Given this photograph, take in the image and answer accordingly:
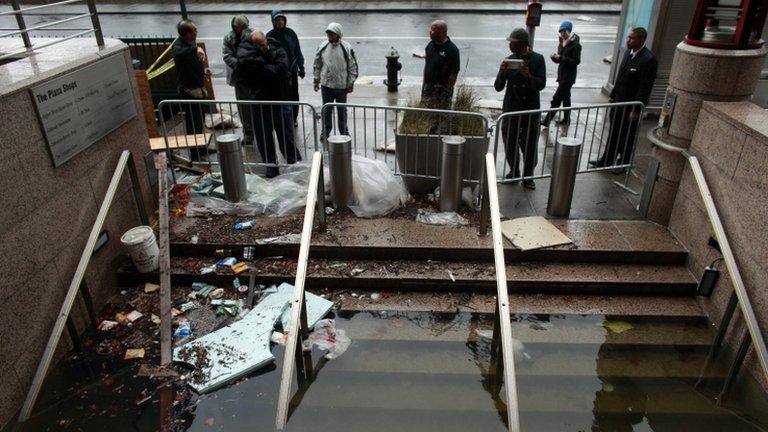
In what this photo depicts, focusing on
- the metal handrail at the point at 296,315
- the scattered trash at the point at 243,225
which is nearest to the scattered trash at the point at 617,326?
the metal handrail at the point at 296,315

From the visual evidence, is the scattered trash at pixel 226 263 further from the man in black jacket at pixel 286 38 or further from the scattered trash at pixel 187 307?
the man in black jacket at pixel 286 38

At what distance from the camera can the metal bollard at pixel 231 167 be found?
19.4 feet

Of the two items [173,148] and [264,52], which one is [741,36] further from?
[173,148]

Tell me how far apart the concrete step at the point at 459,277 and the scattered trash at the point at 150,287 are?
0.06m

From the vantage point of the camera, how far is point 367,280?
17.0 ft

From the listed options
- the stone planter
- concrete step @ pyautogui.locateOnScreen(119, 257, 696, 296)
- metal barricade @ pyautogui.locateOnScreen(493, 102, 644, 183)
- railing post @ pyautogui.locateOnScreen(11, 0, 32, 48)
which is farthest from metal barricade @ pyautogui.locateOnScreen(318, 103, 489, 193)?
railing post @ pyautogui.locateOnScreen(11, 0, 32, 48)

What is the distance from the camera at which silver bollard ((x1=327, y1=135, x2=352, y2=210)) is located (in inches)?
224

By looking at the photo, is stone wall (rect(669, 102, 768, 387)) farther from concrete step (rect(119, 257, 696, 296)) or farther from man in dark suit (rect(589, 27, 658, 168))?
man in dark suit (rect(589, 27, 658, 168))

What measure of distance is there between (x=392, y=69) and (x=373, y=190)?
18.2 ft

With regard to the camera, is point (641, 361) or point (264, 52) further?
point (264, 52)

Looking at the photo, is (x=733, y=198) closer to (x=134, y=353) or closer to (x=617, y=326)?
(x=617, y=326)

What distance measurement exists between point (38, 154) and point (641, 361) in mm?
5403

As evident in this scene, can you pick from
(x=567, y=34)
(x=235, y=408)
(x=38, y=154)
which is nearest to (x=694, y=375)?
(x=235, y=408)

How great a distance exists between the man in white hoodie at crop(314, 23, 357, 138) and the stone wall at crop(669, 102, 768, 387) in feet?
14.5
